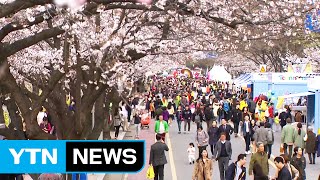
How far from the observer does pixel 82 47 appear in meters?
15.3

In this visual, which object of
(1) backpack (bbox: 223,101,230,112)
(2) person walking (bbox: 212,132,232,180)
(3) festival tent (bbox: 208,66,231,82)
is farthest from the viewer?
(3) festival tent (bbox: 208,66,231,82)

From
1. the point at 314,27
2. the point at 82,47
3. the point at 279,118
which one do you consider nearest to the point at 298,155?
the point at 314,27

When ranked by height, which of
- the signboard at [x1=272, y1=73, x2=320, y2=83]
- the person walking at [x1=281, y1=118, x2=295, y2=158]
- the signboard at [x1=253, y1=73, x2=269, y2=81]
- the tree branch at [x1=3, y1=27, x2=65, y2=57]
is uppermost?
the signboard at [x1=253, y1=73, x2=269, y2=81]

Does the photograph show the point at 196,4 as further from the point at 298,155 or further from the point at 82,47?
the point at 298,155

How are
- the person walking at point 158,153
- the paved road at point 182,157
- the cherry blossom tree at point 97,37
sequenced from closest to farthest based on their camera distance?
the cherry blossom tree at point 97,37, the person walking at point 158,153, the paved road at point 182,157

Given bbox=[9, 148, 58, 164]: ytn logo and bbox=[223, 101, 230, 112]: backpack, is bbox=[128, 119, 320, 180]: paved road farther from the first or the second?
bbox=[9, 148, 58, 164]: ytn logo

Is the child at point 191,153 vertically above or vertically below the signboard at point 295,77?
below

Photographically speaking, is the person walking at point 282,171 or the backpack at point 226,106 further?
the backpack at point 226,106

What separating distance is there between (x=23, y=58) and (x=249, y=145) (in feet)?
30.8

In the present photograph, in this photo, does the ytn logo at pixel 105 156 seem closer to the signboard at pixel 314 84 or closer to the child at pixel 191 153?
the child at pixel 191 153

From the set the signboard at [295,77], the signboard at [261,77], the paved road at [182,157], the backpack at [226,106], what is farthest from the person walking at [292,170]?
the signboard at [261,77]

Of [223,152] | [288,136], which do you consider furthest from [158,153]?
[288,136]

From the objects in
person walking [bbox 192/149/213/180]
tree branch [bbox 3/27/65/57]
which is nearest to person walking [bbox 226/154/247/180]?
person walking [bbox 192/149/213/180]

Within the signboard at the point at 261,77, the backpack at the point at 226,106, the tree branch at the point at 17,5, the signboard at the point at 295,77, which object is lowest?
the backpack at the point at 226,106
